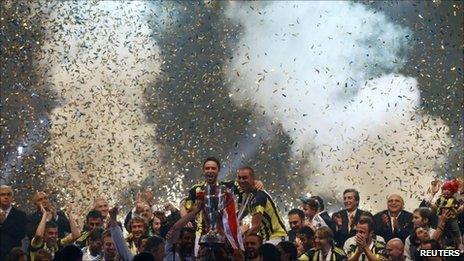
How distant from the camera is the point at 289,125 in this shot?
28797 millimetres

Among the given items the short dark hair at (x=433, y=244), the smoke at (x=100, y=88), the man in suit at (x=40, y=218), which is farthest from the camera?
the smoke at (x=100, y=88)

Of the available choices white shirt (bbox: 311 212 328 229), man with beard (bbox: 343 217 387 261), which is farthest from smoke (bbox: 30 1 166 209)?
man with beard (bbox: 343 217 387 261)

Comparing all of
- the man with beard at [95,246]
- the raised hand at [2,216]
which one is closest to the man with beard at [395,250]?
the man with beard at [95,246]

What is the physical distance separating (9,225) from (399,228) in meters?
5.34

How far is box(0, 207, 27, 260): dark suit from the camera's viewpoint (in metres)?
16.6

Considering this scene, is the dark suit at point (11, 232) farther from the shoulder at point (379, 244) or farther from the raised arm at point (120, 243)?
the shoulder at point (379, 244)

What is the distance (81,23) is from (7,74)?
2194 millimetres

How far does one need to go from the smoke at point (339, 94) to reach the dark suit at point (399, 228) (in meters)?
10.6

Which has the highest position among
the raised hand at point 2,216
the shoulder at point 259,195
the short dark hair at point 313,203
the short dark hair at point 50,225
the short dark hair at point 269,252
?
the short dark hair at point 313,203

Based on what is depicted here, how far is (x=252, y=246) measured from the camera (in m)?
14.9

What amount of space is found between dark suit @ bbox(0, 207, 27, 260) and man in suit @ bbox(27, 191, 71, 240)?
0.31 meters

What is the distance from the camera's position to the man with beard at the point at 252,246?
14.8 metres

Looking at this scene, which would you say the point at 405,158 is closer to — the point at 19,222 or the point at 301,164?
the point at 301,164

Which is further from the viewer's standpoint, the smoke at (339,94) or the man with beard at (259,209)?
the smoke at (339,94)
